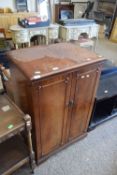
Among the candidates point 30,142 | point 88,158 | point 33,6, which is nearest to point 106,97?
point 88,158

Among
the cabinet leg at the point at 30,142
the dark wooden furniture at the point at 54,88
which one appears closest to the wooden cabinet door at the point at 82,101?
the dark wooden furniture at the point at 54,88

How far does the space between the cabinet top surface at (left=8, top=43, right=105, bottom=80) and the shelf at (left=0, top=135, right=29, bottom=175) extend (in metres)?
0.69

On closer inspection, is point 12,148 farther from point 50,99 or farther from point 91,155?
point 91,155

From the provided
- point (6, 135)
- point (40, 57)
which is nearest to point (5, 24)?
point (40, 57)

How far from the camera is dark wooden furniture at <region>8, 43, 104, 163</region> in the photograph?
993mm

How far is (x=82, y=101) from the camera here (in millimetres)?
1318

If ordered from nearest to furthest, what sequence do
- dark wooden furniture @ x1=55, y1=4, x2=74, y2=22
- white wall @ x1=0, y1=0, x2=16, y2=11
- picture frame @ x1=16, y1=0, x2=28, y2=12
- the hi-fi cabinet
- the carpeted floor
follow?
1. the carpeted floor
2. the hi-fi cabinet
3. white wall @ x1=0, y1=0, x2=16, y2=11
4. picture frame @ x1=16, y1=0, x2=28, y2=12
5. dark wooden furniture @ x1=55, y1=4, x2=74, y2=22

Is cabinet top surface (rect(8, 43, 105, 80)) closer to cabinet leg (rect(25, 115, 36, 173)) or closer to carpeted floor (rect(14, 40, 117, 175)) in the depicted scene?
cabinet leg (rect(25, 115, 36, 173))

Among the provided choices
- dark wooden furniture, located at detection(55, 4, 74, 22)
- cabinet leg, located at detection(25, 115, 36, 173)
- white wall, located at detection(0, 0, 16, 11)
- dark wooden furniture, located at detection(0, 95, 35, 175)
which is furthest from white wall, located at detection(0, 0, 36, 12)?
cabinet leg, located at detection(25, 115, 36, 173)

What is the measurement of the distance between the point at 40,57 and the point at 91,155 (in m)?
1.07

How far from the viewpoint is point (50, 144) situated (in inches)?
54.3

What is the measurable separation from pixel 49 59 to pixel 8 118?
50 cm

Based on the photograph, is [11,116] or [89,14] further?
[89,14]

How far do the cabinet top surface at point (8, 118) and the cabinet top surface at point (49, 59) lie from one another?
0.32 metres
